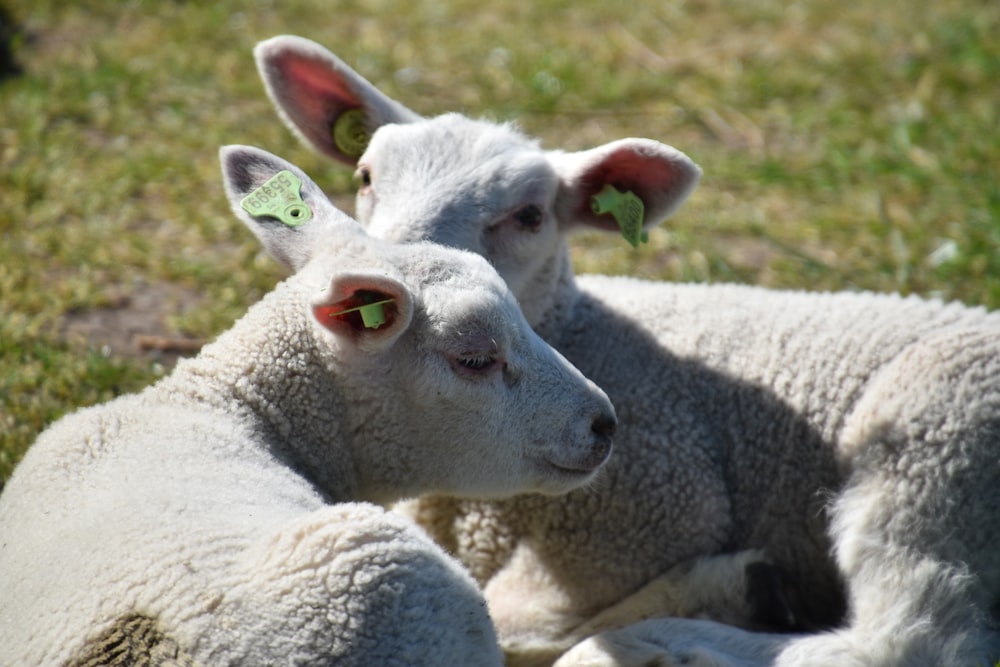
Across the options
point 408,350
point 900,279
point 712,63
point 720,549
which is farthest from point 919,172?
point 408,350

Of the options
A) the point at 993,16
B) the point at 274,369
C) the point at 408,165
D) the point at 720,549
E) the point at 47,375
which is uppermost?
the point at 993,16

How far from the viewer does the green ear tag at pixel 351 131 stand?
16.4 feet

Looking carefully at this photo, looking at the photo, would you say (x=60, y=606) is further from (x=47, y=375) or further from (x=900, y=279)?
(x=900, y=279)

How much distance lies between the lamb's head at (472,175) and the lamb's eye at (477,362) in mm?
743

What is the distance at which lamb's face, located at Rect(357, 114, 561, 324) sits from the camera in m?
4.26

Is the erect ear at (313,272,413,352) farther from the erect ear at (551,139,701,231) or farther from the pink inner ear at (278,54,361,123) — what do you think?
the pink inner ear at (278,54,361,123)

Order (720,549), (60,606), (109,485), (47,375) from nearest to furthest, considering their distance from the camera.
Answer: (60,606) < (109,485) < (720,549) < (47,375)

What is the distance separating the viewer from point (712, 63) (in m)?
8.98

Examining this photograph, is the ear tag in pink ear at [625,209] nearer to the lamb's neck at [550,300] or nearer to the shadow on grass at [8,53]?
the lamb's neck at [550,300]

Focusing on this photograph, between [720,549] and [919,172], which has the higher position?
[919,172]

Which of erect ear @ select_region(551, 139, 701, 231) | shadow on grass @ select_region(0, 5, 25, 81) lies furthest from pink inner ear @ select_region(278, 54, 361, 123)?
shadow on grass @ select_region(0, 5, 25, 81)

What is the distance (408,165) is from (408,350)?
1.09 meters

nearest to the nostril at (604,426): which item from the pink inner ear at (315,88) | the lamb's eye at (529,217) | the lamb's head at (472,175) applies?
the lamb's head at (472,175)

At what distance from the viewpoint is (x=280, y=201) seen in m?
3.84
